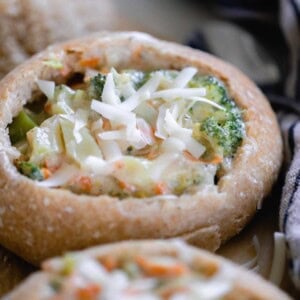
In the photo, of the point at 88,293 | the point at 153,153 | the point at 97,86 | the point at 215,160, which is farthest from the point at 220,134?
the point at 88,293

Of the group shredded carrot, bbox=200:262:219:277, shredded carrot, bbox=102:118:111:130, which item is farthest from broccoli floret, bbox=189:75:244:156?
shredded carrot, bbox=200:262:219:277

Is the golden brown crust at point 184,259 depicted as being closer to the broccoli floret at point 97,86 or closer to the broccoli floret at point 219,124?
the broccoli floret at point 219,124

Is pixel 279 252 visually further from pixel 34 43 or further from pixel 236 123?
pixel 34 43

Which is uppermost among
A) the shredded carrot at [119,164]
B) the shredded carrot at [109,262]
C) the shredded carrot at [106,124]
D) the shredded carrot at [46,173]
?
the shredded carrot at [106,124]

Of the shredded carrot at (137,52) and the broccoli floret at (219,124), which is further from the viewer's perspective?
the shredded carrot at (137,52)

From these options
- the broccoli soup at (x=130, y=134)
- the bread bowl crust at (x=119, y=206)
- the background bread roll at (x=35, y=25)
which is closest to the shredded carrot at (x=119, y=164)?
the broccoli soup at (x=130, y=134)

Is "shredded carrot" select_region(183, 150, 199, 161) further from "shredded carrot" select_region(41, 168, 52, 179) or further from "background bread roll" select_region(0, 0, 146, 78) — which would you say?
"background bread roll" select_region(0, 0, 146, 78)

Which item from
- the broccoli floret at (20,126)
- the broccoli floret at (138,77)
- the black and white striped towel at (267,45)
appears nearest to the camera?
the broccoli floret at (20,126)
